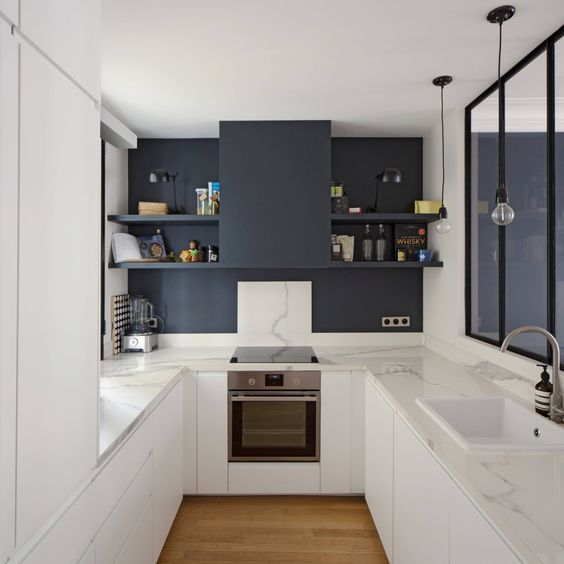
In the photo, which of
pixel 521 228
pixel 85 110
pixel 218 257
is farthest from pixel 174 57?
pixel 521 228

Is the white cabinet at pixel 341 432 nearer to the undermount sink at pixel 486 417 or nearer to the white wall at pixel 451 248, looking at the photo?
the white wall at pixel 451 248

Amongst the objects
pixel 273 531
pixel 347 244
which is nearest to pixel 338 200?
pixel 347 244

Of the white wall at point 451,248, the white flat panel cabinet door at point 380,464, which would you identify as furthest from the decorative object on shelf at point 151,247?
the white wall at point 451,248

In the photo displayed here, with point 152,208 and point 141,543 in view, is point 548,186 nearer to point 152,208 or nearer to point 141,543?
point 141,543

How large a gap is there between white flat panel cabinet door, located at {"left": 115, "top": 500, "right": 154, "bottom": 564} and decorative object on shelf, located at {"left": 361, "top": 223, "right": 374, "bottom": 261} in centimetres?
215

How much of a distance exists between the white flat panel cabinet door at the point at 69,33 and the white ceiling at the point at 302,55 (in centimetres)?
55

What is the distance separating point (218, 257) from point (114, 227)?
0.76 metres

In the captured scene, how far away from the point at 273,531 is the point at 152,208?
2217 millimetres

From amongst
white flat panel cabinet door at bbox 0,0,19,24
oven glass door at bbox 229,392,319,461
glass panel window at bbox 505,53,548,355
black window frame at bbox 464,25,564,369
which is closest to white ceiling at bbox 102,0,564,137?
black window frame at bbox 464,25,564,369

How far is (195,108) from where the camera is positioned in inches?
112

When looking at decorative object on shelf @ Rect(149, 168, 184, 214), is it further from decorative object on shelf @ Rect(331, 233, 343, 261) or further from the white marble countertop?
decorative object on shelf @ Rect(331, 233, 343, 261)

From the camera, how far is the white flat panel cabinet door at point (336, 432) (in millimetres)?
2834

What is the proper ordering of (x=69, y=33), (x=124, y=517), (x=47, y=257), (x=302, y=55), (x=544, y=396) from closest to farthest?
(x=47, y=257) → (x=69, y=33) → (x=124, y=517) → (x=544, y=396) → (x=302, y=55)

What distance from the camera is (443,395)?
2.08 m
